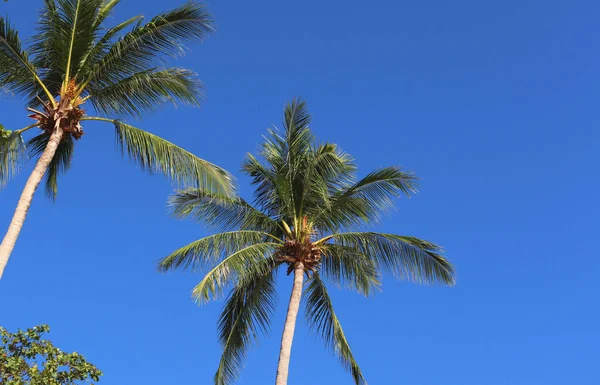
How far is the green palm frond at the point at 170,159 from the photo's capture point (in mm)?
13992

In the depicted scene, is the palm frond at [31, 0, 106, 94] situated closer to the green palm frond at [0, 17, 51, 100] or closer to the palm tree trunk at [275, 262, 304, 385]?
the green palm frond at [0, 17, 51, 100]

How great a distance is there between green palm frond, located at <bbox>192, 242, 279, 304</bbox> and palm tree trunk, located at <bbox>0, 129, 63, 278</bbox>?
3.52 meters

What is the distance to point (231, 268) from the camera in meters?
15.3

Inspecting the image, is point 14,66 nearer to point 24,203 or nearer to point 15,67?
point 15,67

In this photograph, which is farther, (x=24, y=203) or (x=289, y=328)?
(x=289, y=328)

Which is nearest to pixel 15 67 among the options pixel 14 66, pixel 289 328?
pixel 14 66

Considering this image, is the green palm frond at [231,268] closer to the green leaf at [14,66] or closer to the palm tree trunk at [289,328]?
the palm tree trunk at [289,328]

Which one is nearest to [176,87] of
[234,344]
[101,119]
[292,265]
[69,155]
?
[101,119]

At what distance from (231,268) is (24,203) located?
4.42m

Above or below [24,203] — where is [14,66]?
above

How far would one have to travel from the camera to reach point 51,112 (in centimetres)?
1385

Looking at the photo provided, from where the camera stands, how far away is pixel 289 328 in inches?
619

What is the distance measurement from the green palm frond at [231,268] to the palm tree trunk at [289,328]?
33.9 inches

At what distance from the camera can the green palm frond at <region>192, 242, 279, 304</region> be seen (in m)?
14.6
